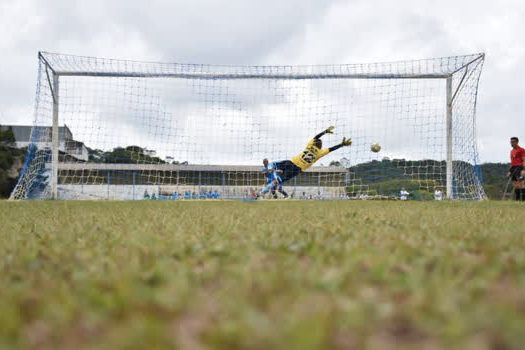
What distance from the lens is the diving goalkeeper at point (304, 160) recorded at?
11328 mm

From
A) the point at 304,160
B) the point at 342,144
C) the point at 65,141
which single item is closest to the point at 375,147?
the point at 342,144

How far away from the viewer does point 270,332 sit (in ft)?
2.25

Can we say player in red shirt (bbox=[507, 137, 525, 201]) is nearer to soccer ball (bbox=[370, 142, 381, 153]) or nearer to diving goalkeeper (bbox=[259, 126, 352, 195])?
soccer ball (bbox=[370, 142, 381, 153])

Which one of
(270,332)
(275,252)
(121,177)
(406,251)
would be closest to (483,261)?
(406,251)

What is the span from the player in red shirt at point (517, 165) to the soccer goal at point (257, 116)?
2.30 m

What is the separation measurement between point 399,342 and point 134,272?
802 millimetres

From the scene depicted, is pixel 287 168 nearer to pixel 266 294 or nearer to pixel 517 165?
pixel 517 165

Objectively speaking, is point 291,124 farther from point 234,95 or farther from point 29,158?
point 29,158

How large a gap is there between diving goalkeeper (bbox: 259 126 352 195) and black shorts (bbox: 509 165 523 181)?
3.84 m

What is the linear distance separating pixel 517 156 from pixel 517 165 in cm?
19

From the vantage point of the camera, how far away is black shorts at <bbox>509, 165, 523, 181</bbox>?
856cm

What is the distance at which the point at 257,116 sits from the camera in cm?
1162

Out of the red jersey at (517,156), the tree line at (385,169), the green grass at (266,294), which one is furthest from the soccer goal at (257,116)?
the green grass at (266,294)

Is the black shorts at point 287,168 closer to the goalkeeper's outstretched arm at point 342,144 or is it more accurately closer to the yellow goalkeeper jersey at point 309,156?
the yellow goalkeeper jersey at point 309,156
